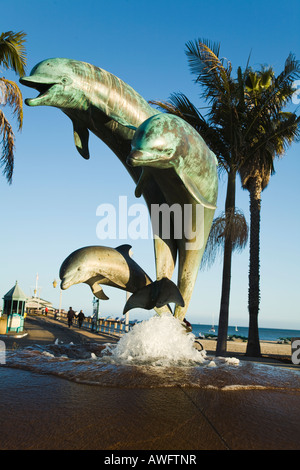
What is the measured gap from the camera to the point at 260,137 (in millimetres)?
13172

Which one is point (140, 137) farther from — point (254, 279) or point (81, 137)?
point (254, 279)

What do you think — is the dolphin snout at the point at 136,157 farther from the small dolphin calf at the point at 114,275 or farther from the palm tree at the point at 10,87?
the palm tree at the point at 10,87

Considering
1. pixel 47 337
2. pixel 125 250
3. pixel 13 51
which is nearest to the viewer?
pixel 125 250

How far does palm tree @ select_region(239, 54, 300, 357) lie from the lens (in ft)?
42.7

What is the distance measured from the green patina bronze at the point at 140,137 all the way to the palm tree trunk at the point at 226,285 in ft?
22.1

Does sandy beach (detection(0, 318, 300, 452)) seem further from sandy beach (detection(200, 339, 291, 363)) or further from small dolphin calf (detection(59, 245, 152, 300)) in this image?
sandy beach (detection(200, 339, 291, 363))

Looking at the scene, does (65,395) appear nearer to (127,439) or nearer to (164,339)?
(127,439)

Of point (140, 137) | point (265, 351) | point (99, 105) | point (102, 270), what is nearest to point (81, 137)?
point (99, 105)

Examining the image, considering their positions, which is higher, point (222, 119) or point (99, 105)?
point (222, 119)

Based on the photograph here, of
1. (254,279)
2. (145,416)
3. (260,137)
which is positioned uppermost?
(260,137)

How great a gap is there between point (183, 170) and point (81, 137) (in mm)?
1975

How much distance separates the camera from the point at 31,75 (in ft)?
16.6

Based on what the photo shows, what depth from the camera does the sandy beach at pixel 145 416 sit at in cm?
190
